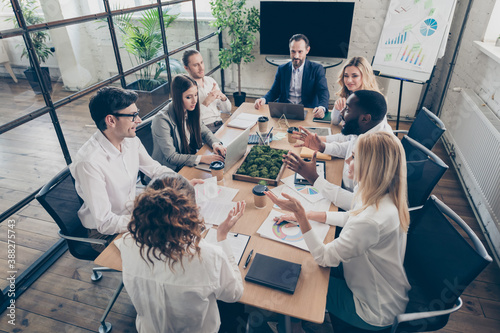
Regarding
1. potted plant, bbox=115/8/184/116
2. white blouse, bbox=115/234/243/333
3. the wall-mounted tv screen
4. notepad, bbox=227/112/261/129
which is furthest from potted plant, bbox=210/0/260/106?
white blouse, bbox=115/234/243/333

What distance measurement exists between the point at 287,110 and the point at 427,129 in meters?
1.14

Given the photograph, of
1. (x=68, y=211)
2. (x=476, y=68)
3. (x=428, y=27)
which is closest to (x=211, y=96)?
(x=68, y=211)

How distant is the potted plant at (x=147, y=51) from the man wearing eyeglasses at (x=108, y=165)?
1.62m

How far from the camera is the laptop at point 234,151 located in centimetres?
198

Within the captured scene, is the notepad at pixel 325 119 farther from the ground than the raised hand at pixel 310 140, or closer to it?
closer to it

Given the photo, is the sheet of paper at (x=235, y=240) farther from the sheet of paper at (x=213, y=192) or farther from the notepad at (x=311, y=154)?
the notepad at (x=311, y=154)

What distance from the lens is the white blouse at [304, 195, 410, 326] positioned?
1.31 meters

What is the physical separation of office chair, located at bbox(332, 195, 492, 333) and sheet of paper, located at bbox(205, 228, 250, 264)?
540 millimetres

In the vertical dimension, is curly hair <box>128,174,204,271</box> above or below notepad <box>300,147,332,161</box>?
above

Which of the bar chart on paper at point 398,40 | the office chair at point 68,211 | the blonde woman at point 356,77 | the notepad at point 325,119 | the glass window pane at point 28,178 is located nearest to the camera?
the office chair at point 68,211

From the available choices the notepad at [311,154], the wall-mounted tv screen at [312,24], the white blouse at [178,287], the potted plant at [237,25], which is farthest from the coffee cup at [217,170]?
the wall-mounted tv screen at [312,24]

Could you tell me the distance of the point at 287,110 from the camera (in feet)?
9.34

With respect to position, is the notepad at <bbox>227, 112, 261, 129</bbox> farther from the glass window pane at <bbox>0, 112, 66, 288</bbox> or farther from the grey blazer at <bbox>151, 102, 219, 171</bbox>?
the glass window pane at <bbox>0, 112, 66, 288</bbox>

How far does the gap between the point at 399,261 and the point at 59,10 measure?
2.88 meters
